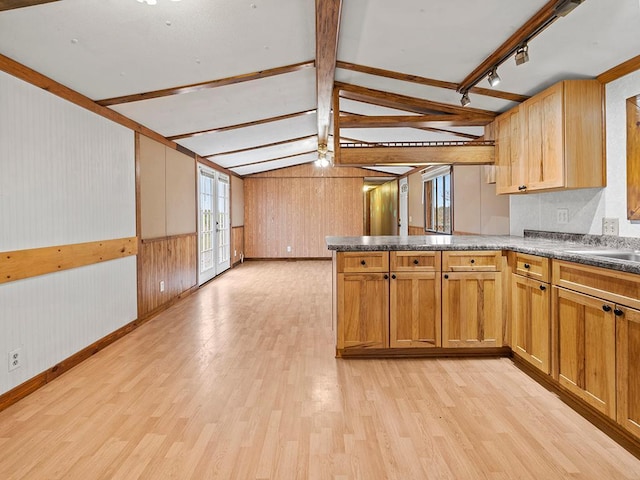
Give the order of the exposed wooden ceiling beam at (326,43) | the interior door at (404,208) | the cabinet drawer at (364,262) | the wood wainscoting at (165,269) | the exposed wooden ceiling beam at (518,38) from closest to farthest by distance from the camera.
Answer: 1. the exposed wooden ceiling beam at (518,38)
2. the exposed wooden ceiling beam at (326,43)
3. the cabinet drawer at (364,262)
4. the wood wainscoting at (165,269)
5. the interior door at (404,208)

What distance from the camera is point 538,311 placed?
252 cm

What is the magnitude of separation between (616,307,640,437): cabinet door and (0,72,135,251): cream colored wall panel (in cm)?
336

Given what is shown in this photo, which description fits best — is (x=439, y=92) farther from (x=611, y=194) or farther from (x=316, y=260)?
(x=316, y=260)

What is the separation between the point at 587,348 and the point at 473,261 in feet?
3.38

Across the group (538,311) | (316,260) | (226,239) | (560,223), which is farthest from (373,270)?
(316,260)

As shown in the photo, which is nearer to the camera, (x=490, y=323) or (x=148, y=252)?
(x=490, y=323)

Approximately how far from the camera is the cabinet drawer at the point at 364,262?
2934 millimetres

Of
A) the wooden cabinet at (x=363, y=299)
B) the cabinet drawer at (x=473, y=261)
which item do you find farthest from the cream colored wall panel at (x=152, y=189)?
the cabinet drawer at (x=473, y=261)

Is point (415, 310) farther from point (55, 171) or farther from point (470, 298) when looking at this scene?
point (55, 171)

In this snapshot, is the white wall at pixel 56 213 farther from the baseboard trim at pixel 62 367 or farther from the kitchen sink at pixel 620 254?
the kitchen sink at pixel 620 254

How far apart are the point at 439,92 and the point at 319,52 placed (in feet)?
4.81

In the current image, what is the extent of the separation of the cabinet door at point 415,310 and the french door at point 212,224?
13.5 ft

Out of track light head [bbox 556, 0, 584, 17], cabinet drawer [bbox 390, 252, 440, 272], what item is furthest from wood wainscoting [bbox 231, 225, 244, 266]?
track light head [bbox 556, 0, 584, 17]

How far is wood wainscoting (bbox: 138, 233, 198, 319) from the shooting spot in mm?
4129
